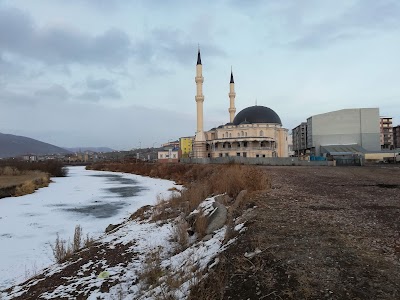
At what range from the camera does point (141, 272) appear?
7.81 m

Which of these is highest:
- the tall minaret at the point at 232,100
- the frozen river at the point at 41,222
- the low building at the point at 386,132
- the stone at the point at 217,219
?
the tall minaret at the point at 232,100

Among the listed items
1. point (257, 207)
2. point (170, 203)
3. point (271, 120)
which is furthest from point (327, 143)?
point (257, 207)

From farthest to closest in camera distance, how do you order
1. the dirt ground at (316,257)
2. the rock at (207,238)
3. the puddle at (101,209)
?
1. the puddle at (101,209)
2. the rock at (207,238)
3. the dirt ground at (316,257)

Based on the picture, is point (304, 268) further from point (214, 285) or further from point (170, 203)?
point (170, 203)

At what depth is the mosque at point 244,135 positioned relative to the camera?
69375mm

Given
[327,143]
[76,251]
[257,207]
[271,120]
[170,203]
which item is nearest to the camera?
[257,207]

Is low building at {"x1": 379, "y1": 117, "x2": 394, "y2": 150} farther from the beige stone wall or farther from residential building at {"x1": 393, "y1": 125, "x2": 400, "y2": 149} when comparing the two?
the beige stone wall

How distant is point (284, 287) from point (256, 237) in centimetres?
222

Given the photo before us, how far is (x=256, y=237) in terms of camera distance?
6.85 metres

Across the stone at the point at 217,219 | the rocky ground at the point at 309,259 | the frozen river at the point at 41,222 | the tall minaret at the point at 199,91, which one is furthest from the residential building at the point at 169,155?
the rocky ground at the point at 309,259

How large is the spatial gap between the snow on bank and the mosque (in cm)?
5992

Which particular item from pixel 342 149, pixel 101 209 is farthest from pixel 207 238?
pixel 342 149

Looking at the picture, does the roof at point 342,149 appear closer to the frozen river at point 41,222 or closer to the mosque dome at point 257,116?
the mosque dome at point 257,116

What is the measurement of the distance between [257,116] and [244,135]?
20.4 feet
